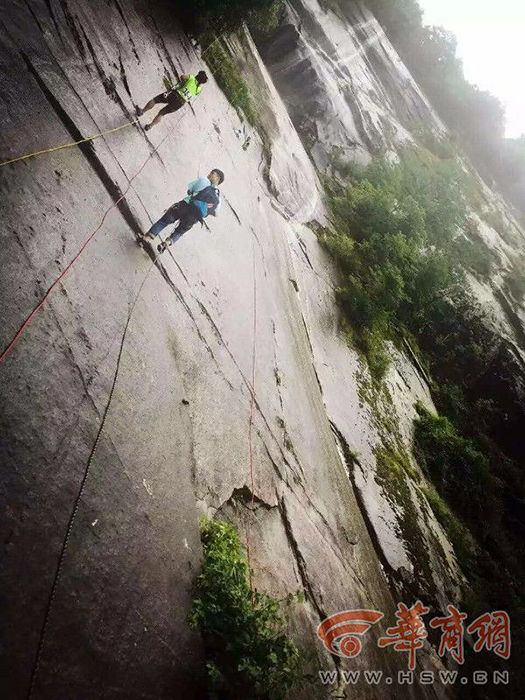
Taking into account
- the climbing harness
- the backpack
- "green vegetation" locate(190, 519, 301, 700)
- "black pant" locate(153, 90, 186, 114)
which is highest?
"black pant" locate(153, 90, 186, 114)

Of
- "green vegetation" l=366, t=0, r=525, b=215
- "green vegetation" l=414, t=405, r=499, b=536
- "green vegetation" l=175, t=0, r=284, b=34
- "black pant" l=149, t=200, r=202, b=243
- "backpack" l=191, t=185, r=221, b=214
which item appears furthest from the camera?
"green vegetation" l=366, t=0, r=525, b=215

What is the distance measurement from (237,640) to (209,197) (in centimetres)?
505

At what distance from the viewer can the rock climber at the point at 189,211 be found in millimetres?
5246

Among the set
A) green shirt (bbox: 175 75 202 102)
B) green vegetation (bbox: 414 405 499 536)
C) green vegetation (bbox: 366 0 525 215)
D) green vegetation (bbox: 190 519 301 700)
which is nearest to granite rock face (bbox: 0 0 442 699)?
green vegetation (bbox: 190 519 301 700)

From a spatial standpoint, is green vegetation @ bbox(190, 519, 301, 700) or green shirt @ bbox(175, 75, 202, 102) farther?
green shirt @ bbox(175, 75, 202, 102)

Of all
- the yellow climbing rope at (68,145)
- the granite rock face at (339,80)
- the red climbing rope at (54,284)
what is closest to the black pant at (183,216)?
the red climbing rope at (54,284)

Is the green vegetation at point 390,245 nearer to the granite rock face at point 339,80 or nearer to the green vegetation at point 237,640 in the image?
the granite rock face at point 339,80

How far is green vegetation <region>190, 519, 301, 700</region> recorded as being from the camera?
9.75 feet

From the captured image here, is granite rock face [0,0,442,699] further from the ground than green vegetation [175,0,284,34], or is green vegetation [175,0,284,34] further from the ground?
green vegetation [175,0,284,34]

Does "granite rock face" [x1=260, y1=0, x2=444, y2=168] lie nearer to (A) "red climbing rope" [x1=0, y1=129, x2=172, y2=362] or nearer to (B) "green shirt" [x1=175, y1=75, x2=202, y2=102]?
(B) "green shirt" [x1=175, y1=75, x2=202, y2=102]

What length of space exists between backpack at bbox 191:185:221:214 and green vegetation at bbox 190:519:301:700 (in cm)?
437

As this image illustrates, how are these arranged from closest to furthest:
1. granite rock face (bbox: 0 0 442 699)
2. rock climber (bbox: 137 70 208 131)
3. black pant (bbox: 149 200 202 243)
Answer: granite rock face (bbox: 0 0 442 699)
black pant (bbox: 149 200 202 243)
rock climber (bbox: 137 70 208 131)

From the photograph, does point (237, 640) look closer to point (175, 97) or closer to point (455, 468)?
point (175, 97)

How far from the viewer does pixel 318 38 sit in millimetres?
17062
